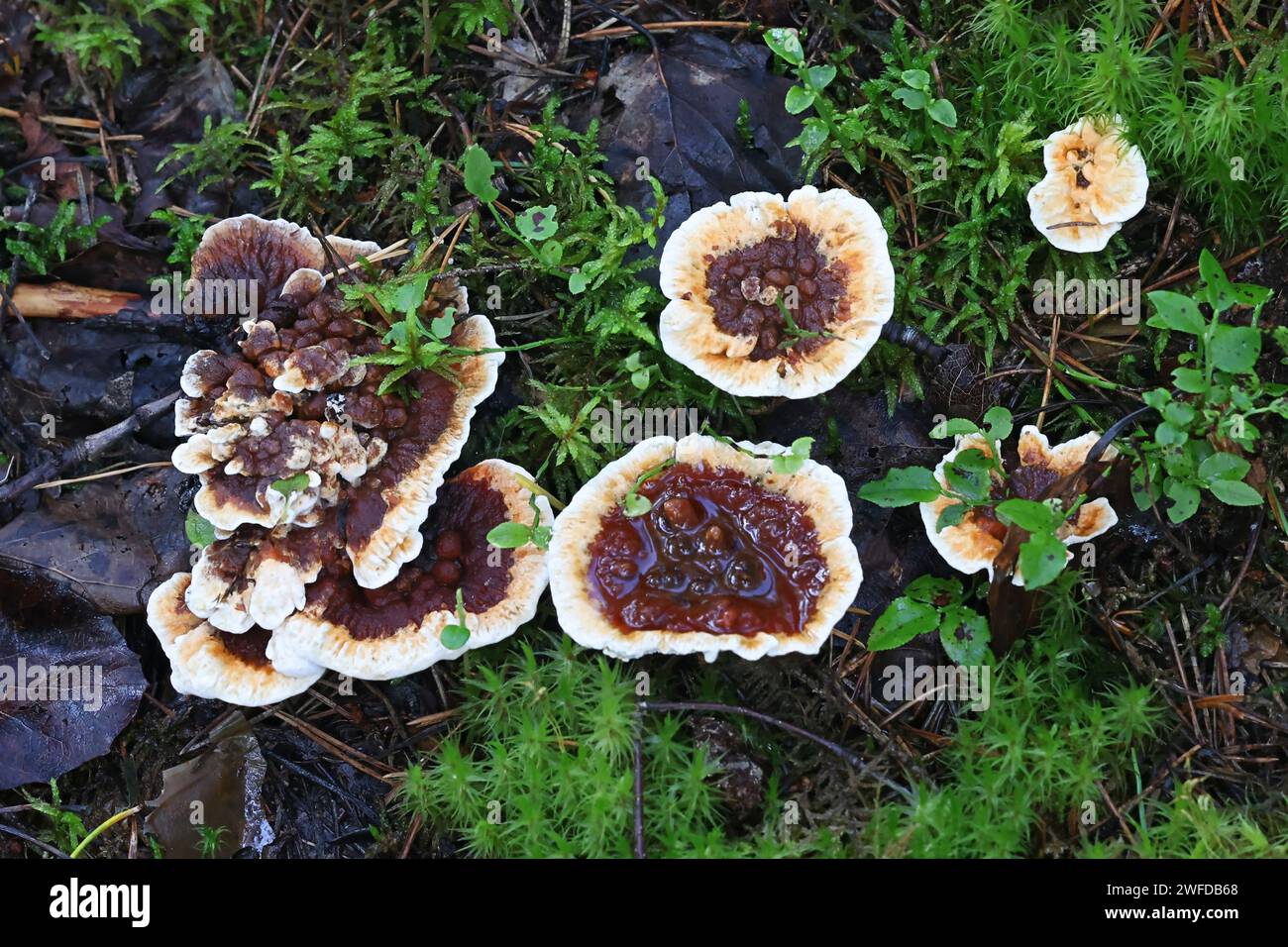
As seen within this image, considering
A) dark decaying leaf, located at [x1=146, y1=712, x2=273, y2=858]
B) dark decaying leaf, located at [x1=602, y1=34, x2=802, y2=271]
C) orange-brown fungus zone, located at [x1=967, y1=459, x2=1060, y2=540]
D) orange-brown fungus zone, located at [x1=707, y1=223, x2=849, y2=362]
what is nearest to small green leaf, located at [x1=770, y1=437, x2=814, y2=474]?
orange-brown fungus zone, located at [x1=707, y1=223, x2=849, y2=362]

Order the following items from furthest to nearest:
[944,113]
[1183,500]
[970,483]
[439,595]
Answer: [944,113]
[439,595]
[970,483]
[1183,500]

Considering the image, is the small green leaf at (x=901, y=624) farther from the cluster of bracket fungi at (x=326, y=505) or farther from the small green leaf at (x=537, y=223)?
the small green leaf at (x=537, y=223)

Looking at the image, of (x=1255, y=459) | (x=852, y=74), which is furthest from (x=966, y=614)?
(x=852, y=74)

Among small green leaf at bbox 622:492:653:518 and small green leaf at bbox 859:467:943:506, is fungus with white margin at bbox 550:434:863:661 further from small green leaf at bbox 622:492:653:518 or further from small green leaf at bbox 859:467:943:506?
small green leaf at bbox 859:467:943:506

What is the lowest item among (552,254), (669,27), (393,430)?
(393,430)

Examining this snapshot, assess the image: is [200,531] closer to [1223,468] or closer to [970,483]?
[970,483]

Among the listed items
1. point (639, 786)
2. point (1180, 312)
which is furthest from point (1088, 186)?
point (639, 786)

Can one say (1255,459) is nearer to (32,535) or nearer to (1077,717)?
(1077,717)

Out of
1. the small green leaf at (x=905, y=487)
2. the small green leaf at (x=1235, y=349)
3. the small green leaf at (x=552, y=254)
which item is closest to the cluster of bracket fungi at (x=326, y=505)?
the small green leaf at (x=552, y=254)
